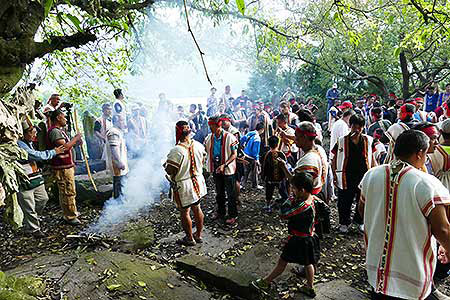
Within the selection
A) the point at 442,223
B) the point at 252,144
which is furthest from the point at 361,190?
the point at 252,144

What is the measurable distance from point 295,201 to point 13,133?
9.63ft

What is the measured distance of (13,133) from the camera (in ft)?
8.41

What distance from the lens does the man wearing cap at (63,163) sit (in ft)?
19.5

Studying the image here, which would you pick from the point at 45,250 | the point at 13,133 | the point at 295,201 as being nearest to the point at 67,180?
the point at 45,250

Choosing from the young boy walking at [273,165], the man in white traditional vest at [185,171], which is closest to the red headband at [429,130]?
the young boy walking at [273,165]

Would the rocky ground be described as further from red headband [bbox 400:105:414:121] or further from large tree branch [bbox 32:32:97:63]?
large tree branch [bbox 32:32:97:63]

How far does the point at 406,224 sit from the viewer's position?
7.93ft

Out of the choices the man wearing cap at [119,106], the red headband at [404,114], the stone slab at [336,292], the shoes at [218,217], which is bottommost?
the stone slab at [336,292]

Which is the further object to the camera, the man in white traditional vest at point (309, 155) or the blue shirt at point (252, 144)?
the blue shirt at point (252, 144)

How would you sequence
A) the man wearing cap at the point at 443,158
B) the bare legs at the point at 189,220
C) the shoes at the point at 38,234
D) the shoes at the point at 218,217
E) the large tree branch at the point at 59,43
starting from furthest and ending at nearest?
1. the shoes at the point at 218,217
2. the shoes at the point at 38,234
3. the bare legs at the point at 189,220
4. the man wearing cap at the point at 443,158
5. the large tree branch at the point at 59,43

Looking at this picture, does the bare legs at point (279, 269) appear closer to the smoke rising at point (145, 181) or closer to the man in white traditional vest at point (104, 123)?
the smoke rising at point (145, 181)

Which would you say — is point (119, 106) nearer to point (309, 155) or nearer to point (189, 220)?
point (189, 220)

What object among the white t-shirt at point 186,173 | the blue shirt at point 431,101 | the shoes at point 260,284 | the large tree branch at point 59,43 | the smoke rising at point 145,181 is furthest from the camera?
the blue shirt at point 431,101

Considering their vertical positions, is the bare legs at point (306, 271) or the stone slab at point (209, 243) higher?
the bare legs at point (306, 271)
